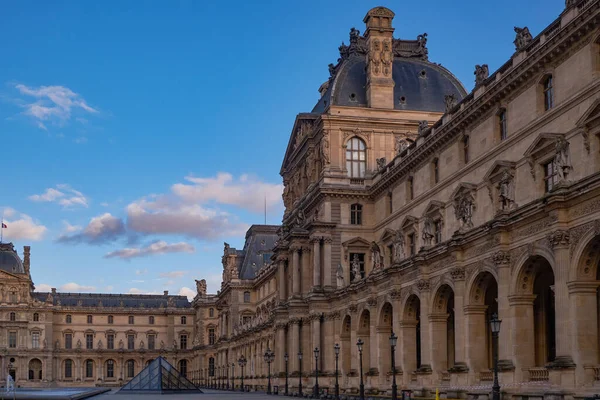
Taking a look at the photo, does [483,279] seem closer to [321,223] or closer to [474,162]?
[474,162]

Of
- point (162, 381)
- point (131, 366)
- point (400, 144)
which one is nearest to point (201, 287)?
point (131, 366)

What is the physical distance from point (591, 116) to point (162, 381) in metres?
66.4

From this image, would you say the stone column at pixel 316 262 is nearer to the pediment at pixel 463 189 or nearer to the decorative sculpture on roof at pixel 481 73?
the pediment at pixel 463 189

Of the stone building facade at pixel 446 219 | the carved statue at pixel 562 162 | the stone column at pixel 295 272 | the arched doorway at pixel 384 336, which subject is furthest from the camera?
the stone column at pixel 295 272

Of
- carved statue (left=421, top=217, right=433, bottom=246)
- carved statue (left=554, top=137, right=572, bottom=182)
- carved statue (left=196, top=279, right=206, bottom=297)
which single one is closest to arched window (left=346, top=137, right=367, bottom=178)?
carved statue (left=421, top=217, right=433, bottom=246)

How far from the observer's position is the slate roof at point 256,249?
4983 inches

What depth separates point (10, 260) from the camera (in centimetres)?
15638

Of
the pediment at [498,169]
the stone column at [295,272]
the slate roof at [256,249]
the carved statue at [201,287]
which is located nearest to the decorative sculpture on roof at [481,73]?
the pediment at [498,169]

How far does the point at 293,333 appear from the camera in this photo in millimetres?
71625

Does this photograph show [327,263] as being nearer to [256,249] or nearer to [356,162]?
[356,162]

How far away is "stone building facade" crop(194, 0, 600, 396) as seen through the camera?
111 ft

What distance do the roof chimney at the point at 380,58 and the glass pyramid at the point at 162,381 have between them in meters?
37.9

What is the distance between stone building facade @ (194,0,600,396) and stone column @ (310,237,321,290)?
0.32ft

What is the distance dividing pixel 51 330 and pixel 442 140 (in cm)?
11798
